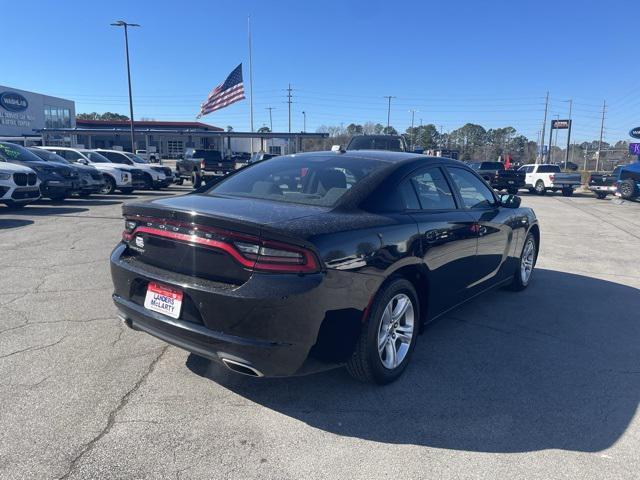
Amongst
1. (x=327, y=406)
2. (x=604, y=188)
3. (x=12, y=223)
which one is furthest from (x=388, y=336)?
(x=604, y=188)

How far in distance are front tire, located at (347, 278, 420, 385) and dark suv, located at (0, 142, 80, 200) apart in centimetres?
1252

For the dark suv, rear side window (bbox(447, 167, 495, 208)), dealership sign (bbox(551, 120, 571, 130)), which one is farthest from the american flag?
dealership sign (bbox(551, 120, 571, 130))

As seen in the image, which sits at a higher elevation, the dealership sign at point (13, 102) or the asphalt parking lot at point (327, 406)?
the dealership sign at point (13, 102)

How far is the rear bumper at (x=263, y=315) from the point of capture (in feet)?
8.63

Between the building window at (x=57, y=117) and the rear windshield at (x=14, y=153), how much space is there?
55462 millimetres

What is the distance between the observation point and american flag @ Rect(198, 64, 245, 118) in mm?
35094

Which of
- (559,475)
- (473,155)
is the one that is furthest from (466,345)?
(473,155)

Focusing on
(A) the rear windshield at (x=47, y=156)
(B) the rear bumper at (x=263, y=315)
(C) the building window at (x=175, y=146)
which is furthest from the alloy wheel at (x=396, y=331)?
(C) the building window at (x=175, y=146)

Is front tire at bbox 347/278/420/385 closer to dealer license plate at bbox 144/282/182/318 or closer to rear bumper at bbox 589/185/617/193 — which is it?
dealer license plate at bbox 144/282/182/318

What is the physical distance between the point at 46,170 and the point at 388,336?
41.8ft

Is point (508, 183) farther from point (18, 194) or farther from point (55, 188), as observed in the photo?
point (18, 194)

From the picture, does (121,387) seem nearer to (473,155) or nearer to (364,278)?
(364,278)

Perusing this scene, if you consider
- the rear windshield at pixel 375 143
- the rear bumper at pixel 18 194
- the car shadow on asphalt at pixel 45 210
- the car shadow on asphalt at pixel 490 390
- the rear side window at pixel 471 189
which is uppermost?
the rear windshield at pixel 375 143

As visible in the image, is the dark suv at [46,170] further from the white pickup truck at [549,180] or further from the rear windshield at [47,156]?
the white pickup truck at [549,180]
